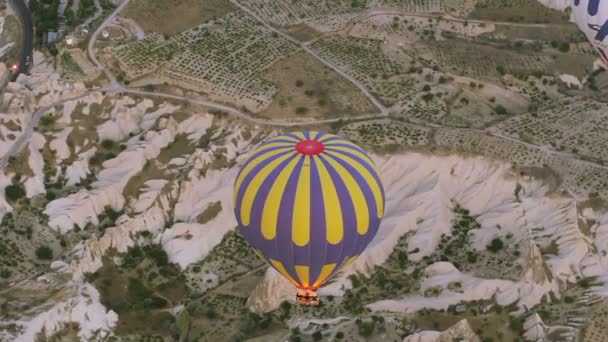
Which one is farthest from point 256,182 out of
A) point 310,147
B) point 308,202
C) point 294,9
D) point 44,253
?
point 294,9

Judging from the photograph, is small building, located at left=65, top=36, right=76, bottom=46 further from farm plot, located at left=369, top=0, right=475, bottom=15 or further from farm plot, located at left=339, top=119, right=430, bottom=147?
farm plot, located at left=369, top=0, right=475, bottom=15

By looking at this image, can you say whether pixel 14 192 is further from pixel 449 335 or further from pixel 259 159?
pixel 449 335

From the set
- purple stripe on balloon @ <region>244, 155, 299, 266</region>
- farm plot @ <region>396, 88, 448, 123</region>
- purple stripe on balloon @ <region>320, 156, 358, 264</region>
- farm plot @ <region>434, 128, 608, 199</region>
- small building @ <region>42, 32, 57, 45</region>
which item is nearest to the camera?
purple stripe on balloon @ <region>320, 156, 358, 264</region>

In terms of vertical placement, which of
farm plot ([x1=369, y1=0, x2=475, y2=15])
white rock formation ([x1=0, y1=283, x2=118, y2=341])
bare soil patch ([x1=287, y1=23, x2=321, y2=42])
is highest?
farm plot ([x1=369, y1=0, x2=475, y2=15])

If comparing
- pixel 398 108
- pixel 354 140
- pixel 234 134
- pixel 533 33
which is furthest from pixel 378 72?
pixel 533 33

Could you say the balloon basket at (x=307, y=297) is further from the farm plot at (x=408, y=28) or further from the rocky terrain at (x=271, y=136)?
the farm plot at (x=408, y=28)

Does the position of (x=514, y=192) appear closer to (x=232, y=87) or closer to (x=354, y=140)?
(x=354, y=140)

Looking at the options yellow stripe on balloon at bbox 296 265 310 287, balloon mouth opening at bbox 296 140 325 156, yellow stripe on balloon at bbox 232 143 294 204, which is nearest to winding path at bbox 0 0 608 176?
yellow stripe on balloon at bbox 232 143 294 204
